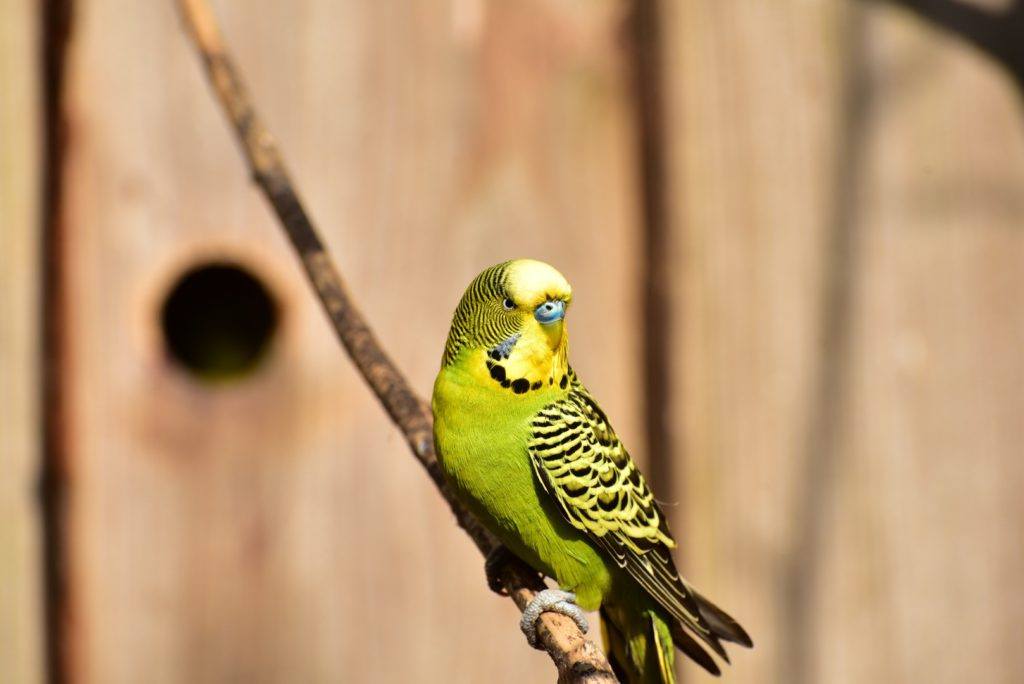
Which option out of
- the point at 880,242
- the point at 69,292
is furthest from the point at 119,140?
the point at 880,242

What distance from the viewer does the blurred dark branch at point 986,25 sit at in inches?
124

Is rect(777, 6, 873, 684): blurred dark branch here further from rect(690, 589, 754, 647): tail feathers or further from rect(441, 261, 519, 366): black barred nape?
rect(441, 261, 519, 366): black barred nape

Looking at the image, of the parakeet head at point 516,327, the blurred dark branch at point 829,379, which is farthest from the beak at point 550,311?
the blurred dark branch at point 829,379

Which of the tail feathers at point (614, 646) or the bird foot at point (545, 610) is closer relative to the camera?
the bird foot at point (545, 610)

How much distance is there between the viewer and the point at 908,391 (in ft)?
10.6

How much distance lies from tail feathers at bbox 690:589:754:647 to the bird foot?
0.81ft

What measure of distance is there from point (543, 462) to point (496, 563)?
382mm

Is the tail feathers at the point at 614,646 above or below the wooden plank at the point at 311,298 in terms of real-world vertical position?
below

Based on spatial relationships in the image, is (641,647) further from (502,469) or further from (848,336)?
(848,336)

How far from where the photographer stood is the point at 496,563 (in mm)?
2842

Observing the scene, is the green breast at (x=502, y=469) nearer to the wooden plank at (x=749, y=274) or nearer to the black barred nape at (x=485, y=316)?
the black barred nape at (x=485, y=316)

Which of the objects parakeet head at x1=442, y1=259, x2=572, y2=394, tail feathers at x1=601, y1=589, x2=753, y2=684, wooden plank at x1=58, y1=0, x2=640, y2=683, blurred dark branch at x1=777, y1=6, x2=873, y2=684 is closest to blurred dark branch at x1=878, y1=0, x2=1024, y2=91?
blurred dark branch at x1=777, y1=6, x2=873, y2=684

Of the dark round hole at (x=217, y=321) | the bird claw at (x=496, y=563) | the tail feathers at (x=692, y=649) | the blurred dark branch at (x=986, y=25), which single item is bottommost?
the tail feathers at (x=692, y=649)

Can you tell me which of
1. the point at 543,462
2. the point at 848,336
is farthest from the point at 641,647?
the point at 848,336
